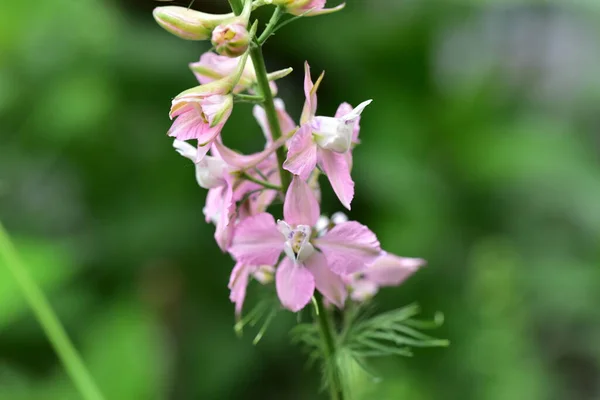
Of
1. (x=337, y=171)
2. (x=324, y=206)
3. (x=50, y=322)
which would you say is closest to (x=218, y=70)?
(x=337, y=171)

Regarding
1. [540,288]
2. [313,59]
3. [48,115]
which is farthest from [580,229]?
[48,115]

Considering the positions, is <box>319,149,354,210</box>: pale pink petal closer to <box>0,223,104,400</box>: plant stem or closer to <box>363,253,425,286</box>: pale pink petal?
<box>363,253,425,286</box>: pale pink petal

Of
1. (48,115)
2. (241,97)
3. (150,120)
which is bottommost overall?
(150,120)

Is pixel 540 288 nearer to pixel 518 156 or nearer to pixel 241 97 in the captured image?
pixel 518 156

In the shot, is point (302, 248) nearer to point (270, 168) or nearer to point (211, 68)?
point (270, 168)

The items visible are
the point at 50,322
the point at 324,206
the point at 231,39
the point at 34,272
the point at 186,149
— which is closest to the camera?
the point at 231,39

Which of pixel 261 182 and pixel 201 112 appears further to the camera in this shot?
pixel 261 182

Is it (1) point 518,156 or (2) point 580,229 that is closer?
(1) point 518,156
